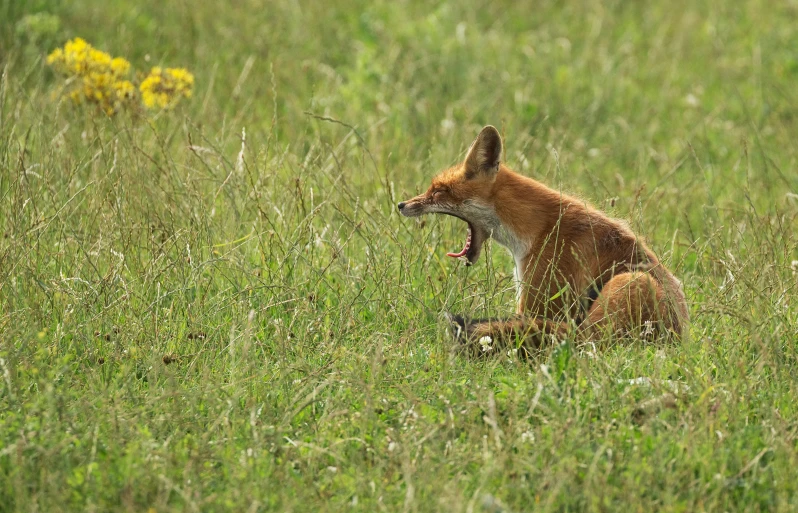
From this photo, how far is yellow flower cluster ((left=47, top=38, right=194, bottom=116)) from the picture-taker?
7.05 meters

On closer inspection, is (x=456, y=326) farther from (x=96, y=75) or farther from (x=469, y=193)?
(x=96, y=75)

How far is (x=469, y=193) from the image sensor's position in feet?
17.7

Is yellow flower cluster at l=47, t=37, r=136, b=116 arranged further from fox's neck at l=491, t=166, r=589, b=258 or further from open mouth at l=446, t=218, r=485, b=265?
fox's neck at l=491, t=166, r=589, b=258

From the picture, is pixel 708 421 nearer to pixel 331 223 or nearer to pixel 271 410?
pixel 271 410

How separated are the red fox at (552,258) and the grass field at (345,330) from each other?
17cm

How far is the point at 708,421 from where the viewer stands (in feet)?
12.7

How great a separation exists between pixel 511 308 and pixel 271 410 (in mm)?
1874

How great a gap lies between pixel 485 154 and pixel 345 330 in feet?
3.98

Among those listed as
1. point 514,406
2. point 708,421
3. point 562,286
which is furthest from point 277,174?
point 708,421

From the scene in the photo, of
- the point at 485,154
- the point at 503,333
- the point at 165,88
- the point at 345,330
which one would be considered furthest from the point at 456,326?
the point at 165,88

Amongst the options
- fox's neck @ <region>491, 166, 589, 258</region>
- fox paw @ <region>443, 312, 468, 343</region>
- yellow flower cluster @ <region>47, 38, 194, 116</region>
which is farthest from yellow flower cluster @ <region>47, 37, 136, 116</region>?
fox paw @ <region>443, 312, 468, 343</region>

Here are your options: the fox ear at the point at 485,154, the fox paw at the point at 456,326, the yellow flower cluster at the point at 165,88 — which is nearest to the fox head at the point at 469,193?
the fox ear at the point at 485,154

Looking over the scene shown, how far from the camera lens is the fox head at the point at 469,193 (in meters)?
5.35

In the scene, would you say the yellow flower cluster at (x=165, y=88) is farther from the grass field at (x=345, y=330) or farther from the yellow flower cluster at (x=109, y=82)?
the grass field at (x=345, y=330)
